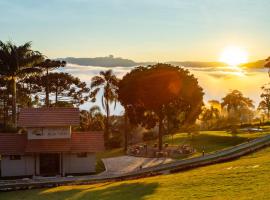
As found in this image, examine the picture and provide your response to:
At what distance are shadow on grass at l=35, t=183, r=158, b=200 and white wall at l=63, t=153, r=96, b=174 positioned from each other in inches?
442

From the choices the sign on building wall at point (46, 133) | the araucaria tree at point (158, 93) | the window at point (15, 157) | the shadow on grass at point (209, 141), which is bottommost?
the window at point (15, 157)

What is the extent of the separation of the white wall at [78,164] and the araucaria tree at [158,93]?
42.5 ft

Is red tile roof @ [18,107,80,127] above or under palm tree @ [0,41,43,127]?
under

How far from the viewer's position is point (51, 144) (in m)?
52.0

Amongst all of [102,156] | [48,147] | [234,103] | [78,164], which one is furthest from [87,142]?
[234,103]

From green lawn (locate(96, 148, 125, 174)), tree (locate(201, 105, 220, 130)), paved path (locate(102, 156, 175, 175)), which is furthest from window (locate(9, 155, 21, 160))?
tree (locate(201, 105, 220, 130))

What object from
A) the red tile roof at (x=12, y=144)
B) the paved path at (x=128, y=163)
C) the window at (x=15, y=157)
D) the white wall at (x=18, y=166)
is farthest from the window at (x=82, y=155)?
the window at (x=15, y=157)

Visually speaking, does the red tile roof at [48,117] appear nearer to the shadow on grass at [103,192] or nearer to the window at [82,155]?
the window at [82,155]

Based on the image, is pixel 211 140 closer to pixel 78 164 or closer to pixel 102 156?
pixel 102 156

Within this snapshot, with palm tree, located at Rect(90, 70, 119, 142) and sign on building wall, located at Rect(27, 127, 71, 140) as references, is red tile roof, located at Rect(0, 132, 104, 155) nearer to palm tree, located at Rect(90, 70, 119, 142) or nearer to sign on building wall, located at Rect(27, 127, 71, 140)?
sign on building wall, located at Rect(27, 127, 71, 140)

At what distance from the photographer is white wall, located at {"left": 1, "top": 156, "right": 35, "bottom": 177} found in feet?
169

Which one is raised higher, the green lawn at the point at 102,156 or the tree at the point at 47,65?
the tree at the point at 47,65

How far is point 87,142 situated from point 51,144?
157 inches

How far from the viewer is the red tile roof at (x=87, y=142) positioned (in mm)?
52594
